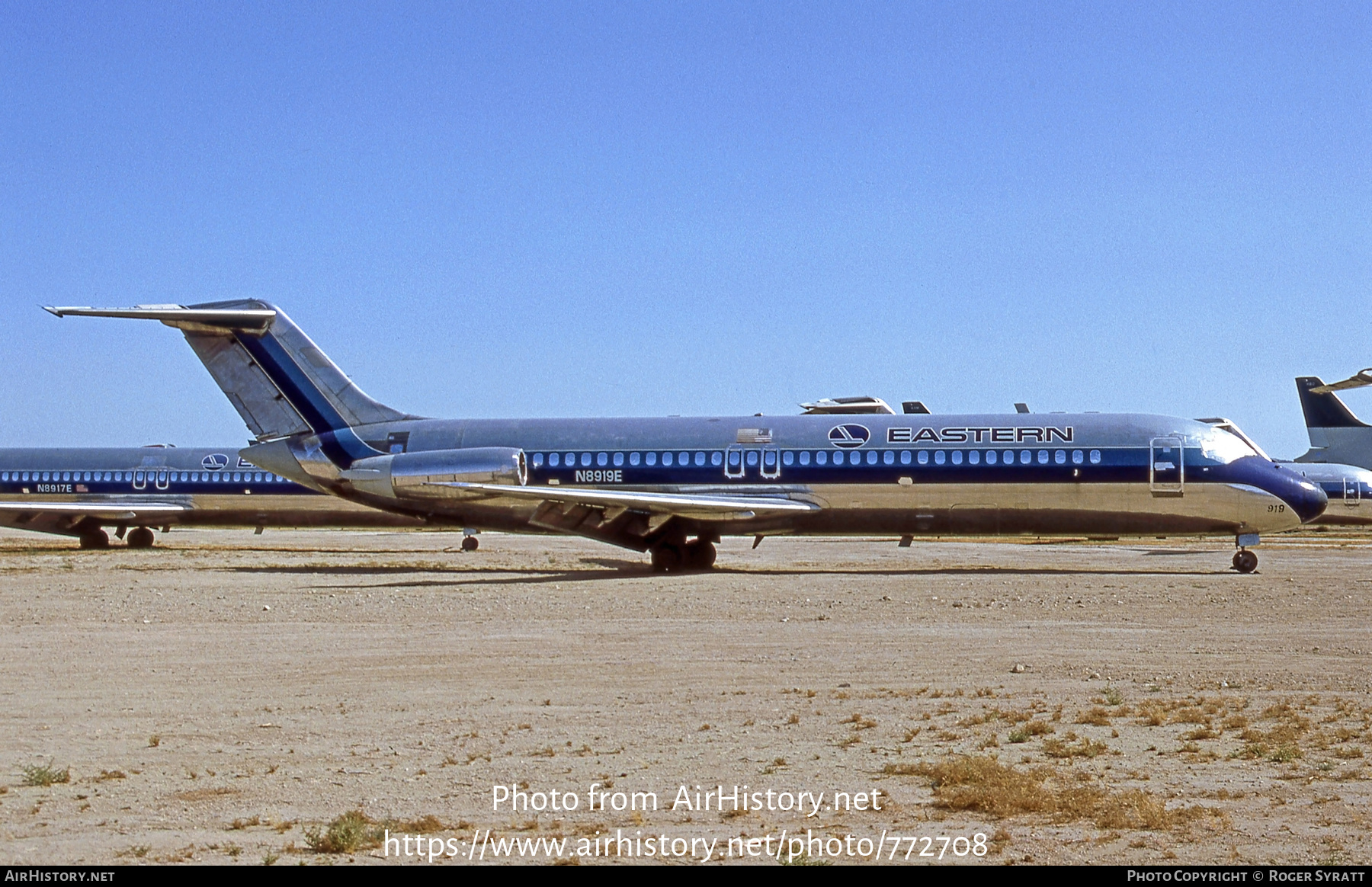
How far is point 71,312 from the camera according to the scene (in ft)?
80.1

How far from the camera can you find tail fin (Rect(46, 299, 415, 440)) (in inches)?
1089

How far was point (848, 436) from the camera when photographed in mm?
26266

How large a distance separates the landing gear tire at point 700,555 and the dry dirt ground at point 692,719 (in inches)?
241

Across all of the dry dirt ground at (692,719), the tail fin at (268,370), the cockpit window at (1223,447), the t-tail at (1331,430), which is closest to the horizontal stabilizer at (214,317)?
the tail fin at (268,370)

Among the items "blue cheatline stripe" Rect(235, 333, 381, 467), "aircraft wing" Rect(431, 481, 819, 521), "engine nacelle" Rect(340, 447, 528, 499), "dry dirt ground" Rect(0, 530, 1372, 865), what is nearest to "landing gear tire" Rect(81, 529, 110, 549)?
"blue cheatline stripe" Rect(235, 333, 381, 467)

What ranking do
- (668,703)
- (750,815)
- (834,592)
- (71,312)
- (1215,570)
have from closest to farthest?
(750,815) < (668,703) < (834,592) < (71,312) < (1215,570)

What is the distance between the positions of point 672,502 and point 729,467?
1.87 m

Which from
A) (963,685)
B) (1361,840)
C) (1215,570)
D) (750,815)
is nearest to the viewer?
(1361,840)

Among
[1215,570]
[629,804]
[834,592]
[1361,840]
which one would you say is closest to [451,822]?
[629,804]

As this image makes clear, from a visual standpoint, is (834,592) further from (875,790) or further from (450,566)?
(875,790)

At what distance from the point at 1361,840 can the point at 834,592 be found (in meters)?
14.6

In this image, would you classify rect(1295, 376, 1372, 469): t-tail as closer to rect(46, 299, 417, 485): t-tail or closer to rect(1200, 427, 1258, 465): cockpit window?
rect(1200, 427, 1258, 465): cockpit window

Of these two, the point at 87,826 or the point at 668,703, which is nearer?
the point at 87,826

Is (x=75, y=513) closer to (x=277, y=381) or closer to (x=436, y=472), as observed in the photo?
(x=277, y=381)
